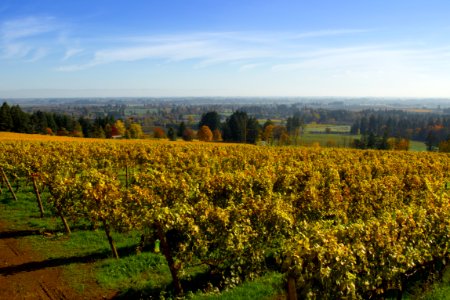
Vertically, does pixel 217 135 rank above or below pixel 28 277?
below

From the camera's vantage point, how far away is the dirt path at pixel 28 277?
35.1ft

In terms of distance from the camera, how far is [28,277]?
11.7 m

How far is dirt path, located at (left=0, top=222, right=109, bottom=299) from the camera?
10688mm

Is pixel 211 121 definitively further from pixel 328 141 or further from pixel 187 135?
pixel 328 141

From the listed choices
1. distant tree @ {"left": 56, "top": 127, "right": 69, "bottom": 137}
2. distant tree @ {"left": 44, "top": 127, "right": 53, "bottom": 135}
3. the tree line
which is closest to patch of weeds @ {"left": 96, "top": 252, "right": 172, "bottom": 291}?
the tree line

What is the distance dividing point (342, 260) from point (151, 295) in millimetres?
6488

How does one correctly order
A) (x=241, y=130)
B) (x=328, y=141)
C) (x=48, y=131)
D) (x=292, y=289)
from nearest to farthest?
(x=292, y=289), (x=48, y=131), (x=241, y=130), (x=328, y=141)

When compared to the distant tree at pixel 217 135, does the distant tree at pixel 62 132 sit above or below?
above

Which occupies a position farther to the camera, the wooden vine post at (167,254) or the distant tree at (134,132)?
the distant tree at (134,132)

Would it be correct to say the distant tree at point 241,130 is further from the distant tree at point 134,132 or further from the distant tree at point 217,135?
the distant tree at point 134,132

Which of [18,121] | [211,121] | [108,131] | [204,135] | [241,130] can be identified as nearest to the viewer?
[18,121]

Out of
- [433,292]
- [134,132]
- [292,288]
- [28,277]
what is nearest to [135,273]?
[28,277]

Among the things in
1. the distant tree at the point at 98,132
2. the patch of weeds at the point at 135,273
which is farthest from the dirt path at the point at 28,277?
the distant tree at the point at 98,132

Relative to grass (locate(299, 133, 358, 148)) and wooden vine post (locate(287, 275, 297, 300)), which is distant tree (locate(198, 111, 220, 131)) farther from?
Answer: wooden vine post (locate(287, 275, 297, 300))
